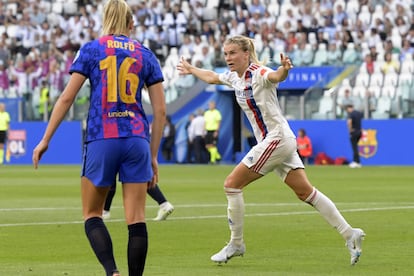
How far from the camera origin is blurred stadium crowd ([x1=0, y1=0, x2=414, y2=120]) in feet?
129

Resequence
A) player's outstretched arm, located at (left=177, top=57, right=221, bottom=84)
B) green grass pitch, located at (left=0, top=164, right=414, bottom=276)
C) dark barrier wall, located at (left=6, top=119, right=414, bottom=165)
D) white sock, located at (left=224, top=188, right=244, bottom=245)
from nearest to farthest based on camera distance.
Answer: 1. green grass pitch, located at (left=0, top=164, right=414, bottom=276)
2. white sock, located at (left=224, top=188, right=244, bottom=245)
3. player's outstretched arm, located at (left=177, top=57, right=221, bottom=84)
4. dark barrier wall, located at (left=6, top=119, right=414, bottom=165)

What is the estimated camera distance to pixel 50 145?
43.2 metres

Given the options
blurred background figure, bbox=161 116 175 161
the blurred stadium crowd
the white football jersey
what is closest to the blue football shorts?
the white football jersey

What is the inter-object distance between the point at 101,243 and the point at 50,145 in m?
34.9

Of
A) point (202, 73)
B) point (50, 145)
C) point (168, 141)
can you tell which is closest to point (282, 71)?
point (202, 73)

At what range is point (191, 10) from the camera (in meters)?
45.5

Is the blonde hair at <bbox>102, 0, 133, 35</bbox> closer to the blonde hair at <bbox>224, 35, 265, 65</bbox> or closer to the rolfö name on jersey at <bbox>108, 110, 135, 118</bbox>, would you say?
the rolfö name on jersey at <bbox>108, 110, 135, 118</bbox>

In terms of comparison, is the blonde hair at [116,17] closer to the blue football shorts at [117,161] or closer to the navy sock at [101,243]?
the blue football shorts at [117,161]

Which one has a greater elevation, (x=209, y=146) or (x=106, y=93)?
(x=106, y=93)

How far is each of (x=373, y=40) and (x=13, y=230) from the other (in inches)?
1048

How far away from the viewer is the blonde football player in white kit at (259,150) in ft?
36.7

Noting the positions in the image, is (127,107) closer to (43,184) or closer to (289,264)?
(289,264)

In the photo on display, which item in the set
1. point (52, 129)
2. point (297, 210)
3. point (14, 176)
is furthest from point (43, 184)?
point (52, 129)

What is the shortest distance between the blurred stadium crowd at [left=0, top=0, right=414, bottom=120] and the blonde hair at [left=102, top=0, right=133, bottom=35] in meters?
Result: 29.8
